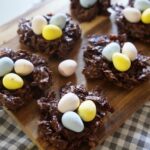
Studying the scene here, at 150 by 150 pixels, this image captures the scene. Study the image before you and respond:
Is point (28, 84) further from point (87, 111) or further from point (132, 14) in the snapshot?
point (132, 14)

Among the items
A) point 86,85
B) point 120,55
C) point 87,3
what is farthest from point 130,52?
point 87,3

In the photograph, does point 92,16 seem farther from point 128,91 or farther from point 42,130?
point 42,130

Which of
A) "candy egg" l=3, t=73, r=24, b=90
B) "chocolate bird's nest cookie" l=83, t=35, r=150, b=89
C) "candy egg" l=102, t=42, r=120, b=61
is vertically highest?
"candy egg" l=3, t=73, r=24, b=90

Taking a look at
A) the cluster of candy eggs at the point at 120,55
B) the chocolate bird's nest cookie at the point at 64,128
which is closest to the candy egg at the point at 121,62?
the cluster of candy eggs at the point at 120,55

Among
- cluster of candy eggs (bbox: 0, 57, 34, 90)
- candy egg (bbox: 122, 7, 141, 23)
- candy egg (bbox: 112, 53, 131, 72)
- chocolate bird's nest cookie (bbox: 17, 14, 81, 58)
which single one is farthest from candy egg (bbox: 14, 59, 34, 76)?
candy egg (bbox: 122, 7, 141, 23)

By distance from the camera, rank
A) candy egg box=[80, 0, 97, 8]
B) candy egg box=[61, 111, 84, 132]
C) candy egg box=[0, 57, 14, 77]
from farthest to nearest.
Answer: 1. candy egg box=[80, 0, 97, 8]
2. candy egg box=[0, 57, 14, 77]
3. candy egg box=[61, 111, 84, 132]

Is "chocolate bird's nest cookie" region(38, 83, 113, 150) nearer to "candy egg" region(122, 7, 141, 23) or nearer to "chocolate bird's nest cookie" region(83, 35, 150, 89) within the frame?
"chocolate bird's nest cookie" region(83, 35, 150, 89)
